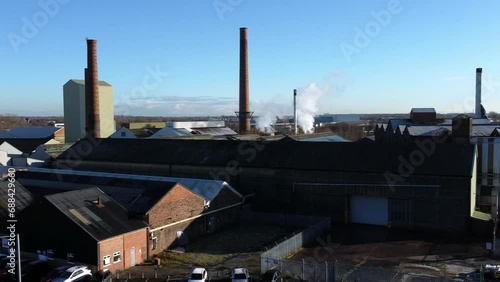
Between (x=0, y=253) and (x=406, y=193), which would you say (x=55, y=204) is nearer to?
(x=0, y=253)

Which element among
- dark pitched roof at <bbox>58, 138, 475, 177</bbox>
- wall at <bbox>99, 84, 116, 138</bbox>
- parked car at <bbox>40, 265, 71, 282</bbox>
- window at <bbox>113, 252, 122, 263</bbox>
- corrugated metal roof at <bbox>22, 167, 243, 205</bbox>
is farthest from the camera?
wall at <bbox>99, 84, 116, 138</bbox>

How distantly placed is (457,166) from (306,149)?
11.0 meters

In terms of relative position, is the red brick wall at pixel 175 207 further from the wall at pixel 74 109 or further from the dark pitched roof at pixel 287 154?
the wall at pixel 74 109

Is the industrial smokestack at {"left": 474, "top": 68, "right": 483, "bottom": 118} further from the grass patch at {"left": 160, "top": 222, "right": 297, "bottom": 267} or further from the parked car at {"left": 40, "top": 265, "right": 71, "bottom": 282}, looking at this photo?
the parked car at {"left": 40, "top": 265, "right": 71, "bottom": 282}

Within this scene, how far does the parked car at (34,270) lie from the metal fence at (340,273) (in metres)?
10.2

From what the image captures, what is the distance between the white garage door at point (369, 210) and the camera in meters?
31.0

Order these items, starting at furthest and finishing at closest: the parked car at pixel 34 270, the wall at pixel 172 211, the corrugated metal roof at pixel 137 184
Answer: the corrugated metal roof at pixel 137 184 < the wall at pixel 172 211 < the parked car at pixel 34 270

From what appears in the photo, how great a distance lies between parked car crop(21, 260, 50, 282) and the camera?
20094mm

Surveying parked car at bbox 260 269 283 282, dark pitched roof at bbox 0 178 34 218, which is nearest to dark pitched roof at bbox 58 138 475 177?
dark pitched roof at bbox 0 178 34 218

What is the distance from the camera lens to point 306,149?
116ft

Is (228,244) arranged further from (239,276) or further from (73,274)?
(73,274)

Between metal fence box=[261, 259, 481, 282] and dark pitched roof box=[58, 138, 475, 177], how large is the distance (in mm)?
11031

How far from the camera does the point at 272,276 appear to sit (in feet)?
63.9

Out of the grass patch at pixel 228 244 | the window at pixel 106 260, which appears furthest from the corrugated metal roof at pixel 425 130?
the window at pixel 106 260
